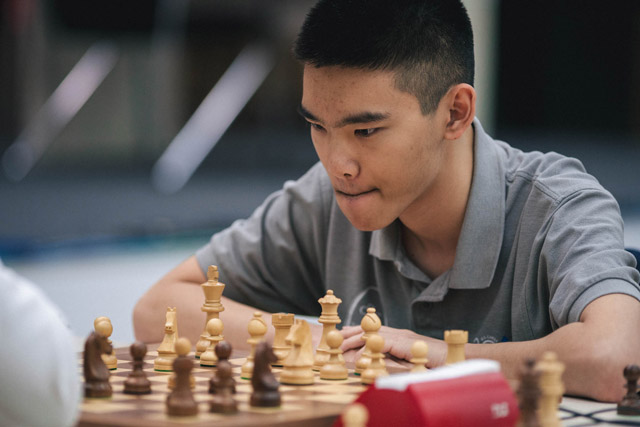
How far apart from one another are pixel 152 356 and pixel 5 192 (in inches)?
246

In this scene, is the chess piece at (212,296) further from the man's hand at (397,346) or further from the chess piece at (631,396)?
the chess piece at (631,396)

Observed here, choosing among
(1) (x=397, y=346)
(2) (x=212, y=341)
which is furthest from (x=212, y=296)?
(1) (x=397, y=346)

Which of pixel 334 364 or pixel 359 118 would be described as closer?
pixel 334 364

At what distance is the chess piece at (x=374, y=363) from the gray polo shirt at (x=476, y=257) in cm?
42

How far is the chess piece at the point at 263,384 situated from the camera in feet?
4.02

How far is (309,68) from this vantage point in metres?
1.82

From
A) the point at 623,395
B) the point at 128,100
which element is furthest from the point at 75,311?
the point at 128,100

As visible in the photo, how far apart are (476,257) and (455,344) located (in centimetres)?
62

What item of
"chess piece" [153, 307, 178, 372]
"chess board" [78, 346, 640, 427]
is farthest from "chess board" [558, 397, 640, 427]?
"chess piece" [153, 307, 178, 372]

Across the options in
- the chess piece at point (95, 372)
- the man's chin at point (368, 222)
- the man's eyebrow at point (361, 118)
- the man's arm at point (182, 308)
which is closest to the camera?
the chess piece at point (95, 372)

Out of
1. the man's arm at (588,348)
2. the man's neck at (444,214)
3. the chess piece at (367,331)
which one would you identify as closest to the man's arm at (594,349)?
the man's arm at (588,348)

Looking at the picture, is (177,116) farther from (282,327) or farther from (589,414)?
(589,414)

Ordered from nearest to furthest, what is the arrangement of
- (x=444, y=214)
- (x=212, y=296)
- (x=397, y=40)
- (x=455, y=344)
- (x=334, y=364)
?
(x=455, y=344), (x=334, y=364), (x=212, y=296), (x=397, y=40), (x=444, y=214)

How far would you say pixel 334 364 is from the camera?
148 cm
